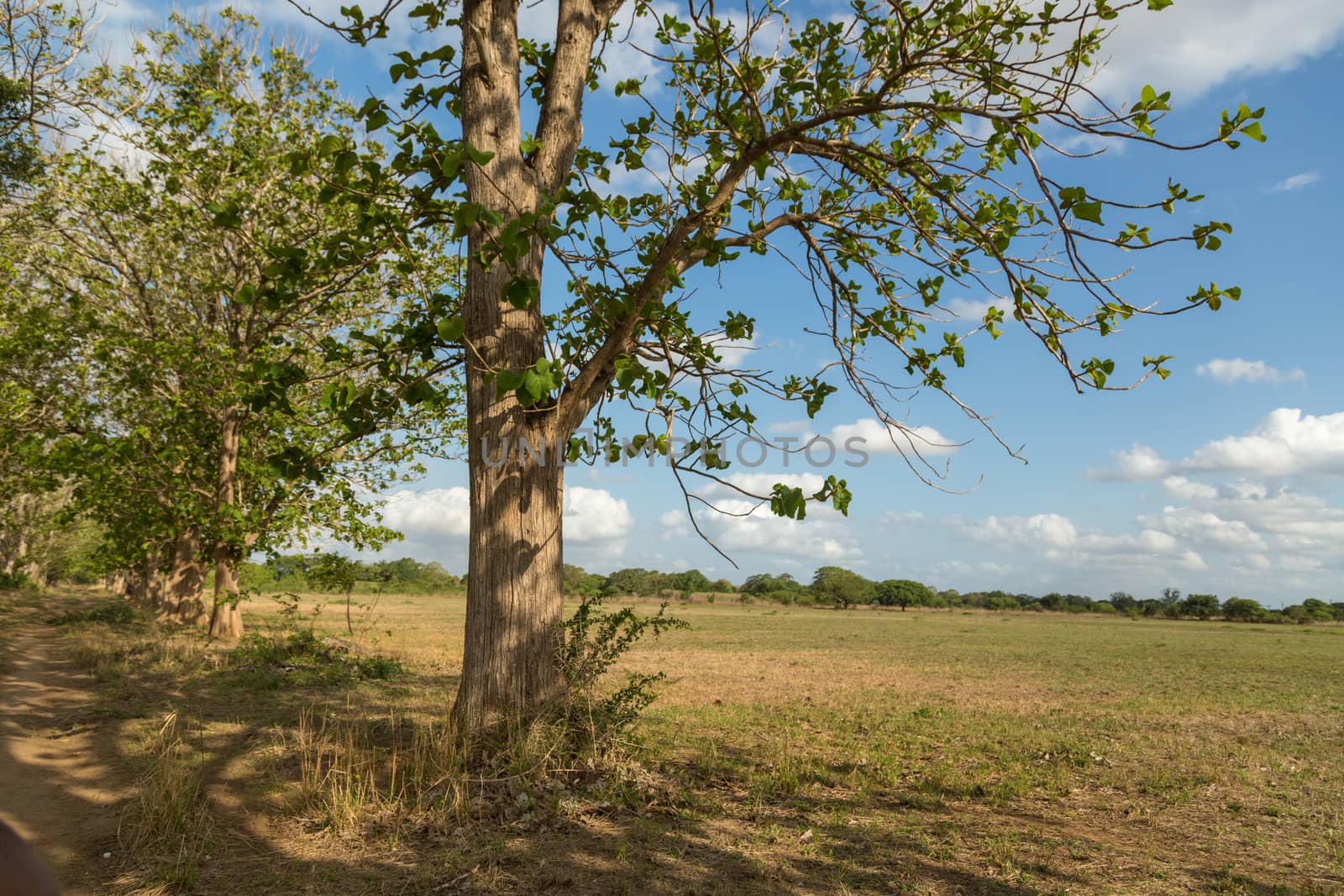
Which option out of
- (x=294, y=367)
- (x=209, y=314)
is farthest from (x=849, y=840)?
(x=209, y=314)

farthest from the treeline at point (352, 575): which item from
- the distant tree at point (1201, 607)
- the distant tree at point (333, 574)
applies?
the distant tree at point (1201, 607)

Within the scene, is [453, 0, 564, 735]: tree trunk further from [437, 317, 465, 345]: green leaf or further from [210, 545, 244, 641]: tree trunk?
[210, 545, 244, 641]: tree trunk

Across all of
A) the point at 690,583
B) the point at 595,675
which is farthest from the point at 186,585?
the point at 690,583


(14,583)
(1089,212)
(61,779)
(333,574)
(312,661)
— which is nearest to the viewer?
(1089,212)

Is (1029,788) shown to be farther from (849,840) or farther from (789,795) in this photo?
(849,840)

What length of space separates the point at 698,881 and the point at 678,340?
4470mm

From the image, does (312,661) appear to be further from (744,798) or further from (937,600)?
(937,600)

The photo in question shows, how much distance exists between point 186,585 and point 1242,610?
325 ft

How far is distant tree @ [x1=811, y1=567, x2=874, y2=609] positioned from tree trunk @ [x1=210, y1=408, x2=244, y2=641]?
9223 centimetres

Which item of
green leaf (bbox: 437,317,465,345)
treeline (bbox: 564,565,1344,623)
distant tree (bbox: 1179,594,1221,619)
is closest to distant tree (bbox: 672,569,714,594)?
treeline (bbox: 564,565,1344,623)

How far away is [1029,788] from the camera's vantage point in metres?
8.02

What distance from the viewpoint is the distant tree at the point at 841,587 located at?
110 metres

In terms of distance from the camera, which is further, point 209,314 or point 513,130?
point 209,314

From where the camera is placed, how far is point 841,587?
11462 cm
